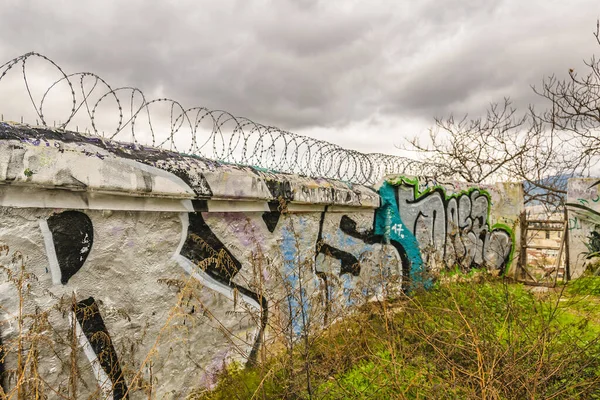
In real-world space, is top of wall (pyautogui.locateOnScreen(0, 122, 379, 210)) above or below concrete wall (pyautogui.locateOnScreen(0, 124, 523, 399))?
above

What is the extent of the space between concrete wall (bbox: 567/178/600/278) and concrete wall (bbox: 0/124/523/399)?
7.01m

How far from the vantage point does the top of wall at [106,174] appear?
6.13 ft

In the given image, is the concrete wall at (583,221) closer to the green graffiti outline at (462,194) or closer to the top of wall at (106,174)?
the green graffiti outline at (462,194)

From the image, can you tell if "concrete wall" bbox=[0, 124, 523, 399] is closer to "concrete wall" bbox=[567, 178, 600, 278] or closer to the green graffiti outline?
the green graffiti outline

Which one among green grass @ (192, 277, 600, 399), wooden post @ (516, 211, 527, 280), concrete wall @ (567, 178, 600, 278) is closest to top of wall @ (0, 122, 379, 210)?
green grass @ (192, 277, 600, 399)

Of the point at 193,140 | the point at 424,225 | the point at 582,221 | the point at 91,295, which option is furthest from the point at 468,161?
the point at 91,295

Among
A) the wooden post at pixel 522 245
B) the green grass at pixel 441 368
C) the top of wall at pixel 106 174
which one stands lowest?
the green grass at pixel 441 368

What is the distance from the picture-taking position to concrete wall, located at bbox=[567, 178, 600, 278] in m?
8.05

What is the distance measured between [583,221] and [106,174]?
375 inches

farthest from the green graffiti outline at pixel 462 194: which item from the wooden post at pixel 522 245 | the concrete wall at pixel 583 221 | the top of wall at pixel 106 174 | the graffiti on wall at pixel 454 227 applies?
the top of wall at pixel 106 174

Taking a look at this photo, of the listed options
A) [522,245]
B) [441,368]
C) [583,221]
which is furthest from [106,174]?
[583,221]

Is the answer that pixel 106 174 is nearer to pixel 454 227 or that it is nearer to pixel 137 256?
pixel 137 256

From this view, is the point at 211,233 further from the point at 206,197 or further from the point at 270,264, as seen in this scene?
the point at 270,264

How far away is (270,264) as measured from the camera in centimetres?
341
